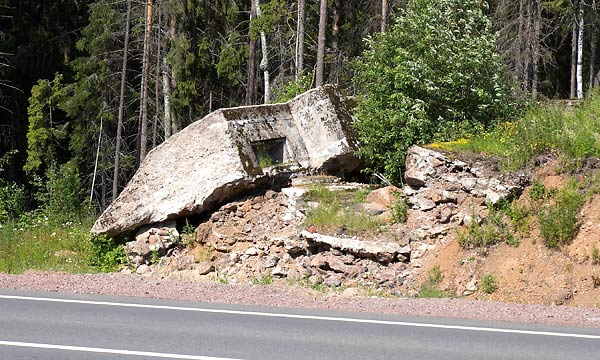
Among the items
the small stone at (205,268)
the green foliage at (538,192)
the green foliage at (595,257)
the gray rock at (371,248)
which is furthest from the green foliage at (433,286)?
the small stone at (205,268)

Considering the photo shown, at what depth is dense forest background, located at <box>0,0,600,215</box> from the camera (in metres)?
31.5

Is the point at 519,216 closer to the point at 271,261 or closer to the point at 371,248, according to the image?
the point at 371,248

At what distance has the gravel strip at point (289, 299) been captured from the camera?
1021 centimetres

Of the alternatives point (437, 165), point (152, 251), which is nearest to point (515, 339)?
point (437, 165)

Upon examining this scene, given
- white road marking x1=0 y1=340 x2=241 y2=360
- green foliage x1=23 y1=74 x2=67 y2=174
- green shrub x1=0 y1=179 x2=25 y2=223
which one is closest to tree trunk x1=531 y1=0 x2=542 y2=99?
green shrub x1=0 y1=179 x2=25 y2=223

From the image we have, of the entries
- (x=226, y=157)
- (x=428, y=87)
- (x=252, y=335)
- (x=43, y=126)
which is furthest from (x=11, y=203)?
(x=252, y=335)

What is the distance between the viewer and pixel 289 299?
38.0 feet

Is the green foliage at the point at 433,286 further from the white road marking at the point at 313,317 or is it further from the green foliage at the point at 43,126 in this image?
the green foliage at the point at 43,126

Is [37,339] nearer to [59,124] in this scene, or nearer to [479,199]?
[479,199]

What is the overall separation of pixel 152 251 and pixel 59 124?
891 inches

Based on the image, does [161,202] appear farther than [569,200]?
Yes

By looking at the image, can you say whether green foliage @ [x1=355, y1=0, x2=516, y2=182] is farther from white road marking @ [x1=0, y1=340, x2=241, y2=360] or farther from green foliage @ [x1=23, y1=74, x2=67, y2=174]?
green foliage @ [x1=23, y1=74, x2=67, y2=174]

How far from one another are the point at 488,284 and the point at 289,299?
3.50 meters

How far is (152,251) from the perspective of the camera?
15.6 meters
